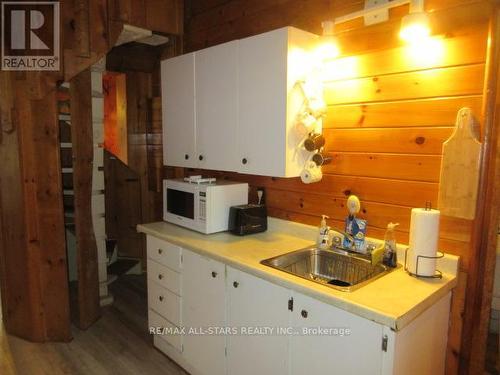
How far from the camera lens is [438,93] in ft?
5.40

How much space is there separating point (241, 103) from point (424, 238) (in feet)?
3.86

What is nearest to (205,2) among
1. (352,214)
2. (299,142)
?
(299,142)

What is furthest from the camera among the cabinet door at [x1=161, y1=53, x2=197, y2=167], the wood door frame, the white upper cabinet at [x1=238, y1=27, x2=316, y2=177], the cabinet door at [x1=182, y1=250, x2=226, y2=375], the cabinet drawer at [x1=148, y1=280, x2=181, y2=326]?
the cabinet door at [x1=161, y1=53, x2=197, y2=167]

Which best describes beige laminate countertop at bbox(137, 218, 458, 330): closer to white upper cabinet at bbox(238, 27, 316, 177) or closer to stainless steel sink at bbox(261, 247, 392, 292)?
stainless steel sink at bbox(261, 247, 392, 292)

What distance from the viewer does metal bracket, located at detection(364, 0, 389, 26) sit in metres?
1.75

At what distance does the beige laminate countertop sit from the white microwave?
0.20 feet

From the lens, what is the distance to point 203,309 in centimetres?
207

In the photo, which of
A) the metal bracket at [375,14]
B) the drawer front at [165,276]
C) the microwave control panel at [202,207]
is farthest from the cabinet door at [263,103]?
the drawer front at [165,276]

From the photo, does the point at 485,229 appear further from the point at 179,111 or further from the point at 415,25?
the point at 179,111

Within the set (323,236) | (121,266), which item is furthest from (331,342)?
(121,266)

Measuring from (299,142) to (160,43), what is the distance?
207 cm

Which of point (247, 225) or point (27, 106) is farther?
point (27, 106)

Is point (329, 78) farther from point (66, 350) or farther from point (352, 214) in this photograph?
point (66, 350)

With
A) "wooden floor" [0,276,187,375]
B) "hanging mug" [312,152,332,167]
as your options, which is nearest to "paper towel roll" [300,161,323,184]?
"hanging mug" [312,152,332,167]
